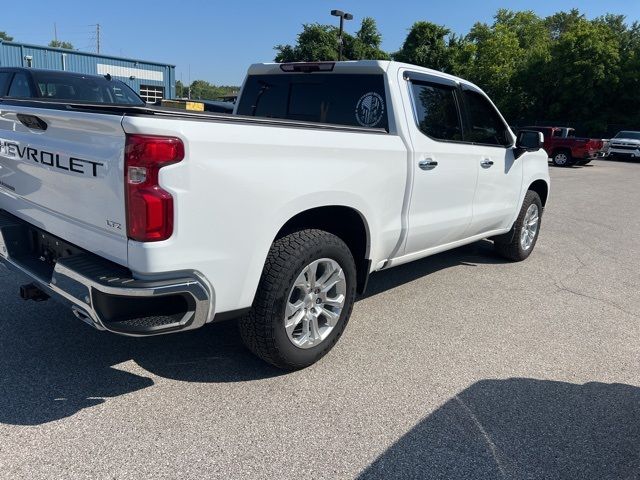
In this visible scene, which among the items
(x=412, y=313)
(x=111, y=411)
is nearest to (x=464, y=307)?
(x=412, y=313)

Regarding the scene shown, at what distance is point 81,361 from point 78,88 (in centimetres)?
637

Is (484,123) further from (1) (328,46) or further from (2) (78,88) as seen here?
(1) (328,46)

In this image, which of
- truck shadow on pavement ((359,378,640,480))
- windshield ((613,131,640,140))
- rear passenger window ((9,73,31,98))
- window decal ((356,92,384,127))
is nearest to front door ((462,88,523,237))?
window decal ((356,92,384,127))

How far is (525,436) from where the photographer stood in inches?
109

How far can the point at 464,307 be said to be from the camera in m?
4.60

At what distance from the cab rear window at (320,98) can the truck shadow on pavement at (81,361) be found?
1805 mm

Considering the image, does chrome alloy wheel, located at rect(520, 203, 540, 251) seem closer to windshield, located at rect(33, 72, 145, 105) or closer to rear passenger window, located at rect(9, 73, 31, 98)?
windshield, located at rect(33, 72, 145, 105)

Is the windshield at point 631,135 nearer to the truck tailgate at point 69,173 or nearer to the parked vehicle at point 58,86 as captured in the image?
the parked vehicle at point 58,86

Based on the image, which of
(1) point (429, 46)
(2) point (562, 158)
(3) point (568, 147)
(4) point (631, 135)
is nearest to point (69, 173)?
(3) point (568, 147)

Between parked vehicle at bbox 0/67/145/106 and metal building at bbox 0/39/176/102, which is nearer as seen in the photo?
parked vehicle at bbox 0/67/145/106

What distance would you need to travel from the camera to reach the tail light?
231 centimetres

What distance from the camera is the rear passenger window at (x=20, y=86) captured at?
26.4 ft

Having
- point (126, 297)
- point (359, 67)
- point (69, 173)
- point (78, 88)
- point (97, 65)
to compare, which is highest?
point (97, 65)

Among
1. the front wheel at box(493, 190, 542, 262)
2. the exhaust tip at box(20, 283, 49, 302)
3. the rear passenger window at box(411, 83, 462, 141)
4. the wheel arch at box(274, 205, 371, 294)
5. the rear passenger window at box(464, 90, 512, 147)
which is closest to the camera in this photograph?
the exhaust tip at box(20, 283, 49, 302)
